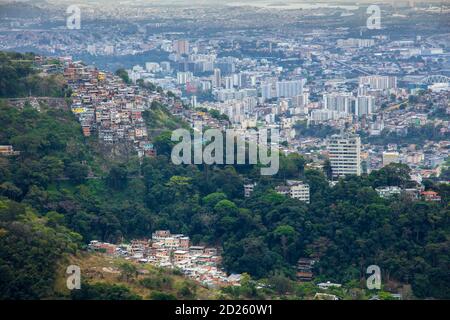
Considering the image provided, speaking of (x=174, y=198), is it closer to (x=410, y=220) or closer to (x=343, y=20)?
(x=410, y=220)

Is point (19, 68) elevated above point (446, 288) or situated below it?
above

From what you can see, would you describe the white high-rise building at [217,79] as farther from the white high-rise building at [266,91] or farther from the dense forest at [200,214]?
the dense forest at [200,214]

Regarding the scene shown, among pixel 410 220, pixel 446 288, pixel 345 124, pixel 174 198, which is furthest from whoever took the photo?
pixel 345 124

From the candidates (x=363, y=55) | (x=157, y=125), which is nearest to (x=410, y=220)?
(x=157, y=125)

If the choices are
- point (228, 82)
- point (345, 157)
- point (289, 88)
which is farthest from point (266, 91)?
point (345, 157)

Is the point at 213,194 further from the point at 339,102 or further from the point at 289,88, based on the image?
the point at 289,88
